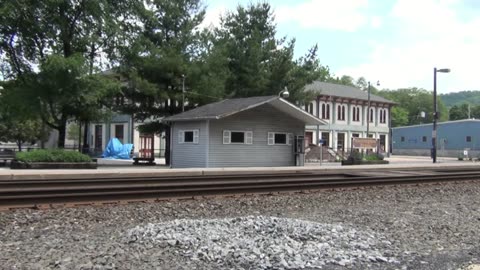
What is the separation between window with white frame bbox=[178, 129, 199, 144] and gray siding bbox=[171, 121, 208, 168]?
173 mm

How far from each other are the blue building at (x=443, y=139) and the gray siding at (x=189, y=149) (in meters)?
45.5

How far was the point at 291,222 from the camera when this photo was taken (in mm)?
9297

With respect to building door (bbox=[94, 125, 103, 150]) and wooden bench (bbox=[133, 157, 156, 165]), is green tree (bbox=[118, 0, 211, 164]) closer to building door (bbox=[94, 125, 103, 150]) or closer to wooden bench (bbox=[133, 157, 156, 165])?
wooden bench (bbox=[133, 157, 156, 165])

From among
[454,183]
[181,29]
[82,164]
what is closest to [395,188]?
[454,183]

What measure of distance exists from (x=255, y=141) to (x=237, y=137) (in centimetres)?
125

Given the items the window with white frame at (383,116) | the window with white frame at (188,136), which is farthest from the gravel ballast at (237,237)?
the window with white frame at (383,116)

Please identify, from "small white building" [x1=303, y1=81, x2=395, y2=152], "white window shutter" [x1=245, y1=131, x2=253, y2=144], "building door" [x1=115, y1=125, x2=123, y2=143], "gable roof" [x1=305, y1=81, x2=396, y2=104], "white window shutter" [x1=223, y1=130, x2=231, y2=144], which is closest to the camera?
"white window shutter" [x1=223, y1=130, x2=231, y2=144]

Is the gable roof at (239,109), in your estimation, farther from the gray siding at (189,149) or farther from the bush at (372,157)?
the bush at (372,157)

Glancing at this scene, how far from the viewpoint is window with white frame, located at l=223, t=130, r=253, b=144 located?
30.5 m

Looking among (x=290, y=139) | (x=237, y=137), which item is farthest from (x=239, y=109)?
(x=290, y=139)

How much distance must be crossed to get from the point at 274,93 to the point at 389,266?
37056mm

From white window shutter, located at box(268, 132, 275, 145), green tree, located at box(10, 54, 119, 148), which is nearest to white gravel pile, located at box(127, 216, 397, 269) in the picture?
green tree, located at box(10, 54, 119, 148)

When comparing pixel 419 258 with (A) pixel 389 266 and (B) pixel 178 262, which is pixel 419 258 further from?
(B) pixel 178 262

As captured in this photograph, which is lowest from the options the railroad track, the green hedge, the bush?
the railroad track
